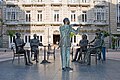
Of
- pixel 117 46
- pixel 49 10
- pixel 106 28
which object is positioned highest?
pixel 49 10

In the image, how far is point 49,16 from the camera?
4794cm

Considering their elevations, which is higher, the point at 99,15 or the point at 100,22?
the point at 99,15

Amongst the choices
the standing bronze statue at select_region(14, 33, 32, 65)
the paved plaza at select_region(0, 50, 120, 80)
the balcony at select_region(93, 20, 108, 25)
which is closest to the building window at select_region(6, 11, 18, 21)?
the balcony at select_region(93, 20, 108, 25)

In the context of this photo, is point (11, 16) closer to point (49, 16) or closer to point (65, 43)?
point (49, 16)

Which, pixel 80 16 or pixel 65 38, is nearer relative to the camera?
pixel 65 38

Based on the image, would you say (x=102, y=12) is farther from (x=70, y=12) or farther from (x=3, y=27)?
(x=3, y=27)

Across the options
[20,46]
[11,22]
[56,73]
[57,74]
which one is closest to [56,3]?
[11,22]

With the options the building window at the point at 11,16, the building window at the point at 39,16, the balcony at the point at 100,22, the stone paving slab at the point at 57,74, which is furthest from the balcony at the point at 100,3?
the stone paving slab at the point at 57,74

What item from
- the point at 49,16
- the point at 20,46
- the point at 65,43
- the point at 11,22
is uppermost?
the point at 49,16

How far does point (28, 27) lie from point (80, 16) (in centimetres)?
916

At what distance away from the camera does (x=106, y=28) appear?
48.3 metres

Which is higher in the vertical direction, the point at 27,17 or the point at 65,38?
the point at 27,17

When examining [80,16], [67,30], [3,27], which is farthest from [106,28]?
[67,30]

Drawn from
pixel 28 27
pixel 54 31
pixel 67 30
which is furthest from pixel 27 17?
pixel 67 30
